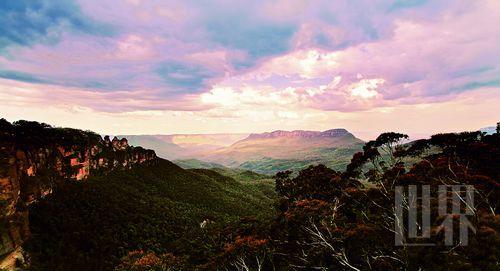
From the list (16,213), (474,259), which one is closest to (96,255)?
(16,213)

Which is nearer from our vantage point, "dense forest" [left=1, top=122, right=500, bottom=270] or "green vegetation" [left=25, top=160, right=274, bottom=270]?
"dense forest" [left=1, top=122, right=500, bottom=270]

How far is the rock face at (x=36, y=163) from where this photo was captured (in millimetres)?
37531

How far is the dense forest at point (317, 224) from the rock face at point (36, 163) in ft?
8.15

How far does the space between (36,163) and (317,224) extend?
48910 millimetres

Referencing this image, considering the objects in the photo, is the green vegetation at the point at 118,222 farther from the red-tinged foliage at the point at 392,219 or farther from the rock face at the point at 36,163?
the red-tinged foliage at the point at 392,219

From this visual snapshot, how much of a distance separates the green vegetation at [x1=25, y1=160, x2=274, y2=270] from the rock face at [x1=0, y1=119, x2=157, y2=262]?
2.51 meters

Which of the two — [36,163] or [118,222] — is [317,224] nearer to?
[118,222]

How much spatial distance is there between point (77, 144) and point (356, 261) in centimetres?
7040

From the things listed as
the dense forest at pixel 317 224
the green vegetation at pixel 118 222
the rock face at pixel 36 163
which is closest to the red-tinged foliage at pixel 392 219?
the dense forest at pixel 317 224

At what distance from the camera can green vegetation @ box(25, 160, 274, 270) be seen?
40844mm

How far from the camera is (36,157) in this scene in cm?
5469

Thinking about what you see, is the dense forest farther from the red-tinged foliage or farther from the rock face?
the rock face

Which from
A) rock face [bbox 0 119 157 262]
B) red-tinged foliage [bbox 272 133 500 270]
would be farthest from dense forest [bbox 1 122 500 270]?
rock face [bbox 0 119 157 262]

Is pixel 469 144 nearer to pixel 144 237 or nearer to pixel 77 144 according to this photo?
pixel 144 237
